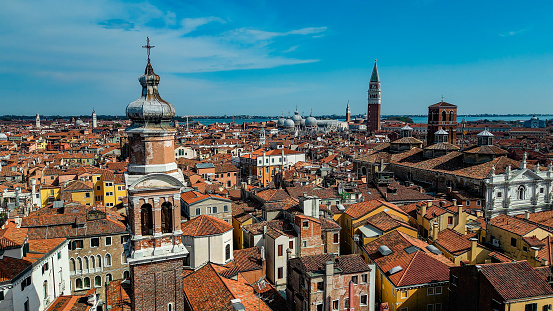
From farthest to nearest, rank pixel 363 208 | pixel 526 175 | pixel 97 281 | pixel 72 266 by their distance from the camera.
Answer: pixel 526 175
pixel 363 208
pixel 97 281
pixel 72 266

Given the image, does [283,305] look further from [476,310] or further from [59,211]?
[59,211]

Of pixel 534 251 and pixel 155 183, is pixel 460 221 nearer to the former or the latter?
pixel 534 251

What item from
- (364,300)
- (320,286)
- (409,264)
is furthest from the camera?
(409,264)

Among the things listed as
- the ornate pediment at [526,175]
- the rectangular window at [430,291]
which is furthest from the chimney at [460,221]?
the ornate pediment at [526,175]

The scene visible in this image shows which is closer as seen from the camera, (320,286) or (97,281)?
(320,286)

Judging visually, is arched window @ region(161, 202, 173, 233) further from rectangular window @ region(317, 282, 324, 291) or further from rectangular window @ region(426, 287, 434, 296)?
rectangular window @ region(426, 287, 434, 296)

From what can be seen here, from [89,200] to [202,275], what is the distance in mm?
20690

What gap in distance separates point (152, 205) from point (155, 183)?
25.4 inches

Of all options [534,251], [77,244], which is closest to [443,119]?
[534,251]

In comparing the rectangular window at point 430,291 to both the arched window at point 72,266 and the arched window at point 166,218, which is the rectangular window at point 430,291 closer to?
the arched window at point 166,218

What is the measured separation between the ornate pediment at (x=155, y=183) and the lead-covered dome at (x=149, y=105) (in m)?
1.64

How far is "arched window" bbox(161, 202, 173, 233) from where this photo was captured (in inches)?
482

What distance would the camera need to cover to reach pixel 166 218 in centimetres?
1233

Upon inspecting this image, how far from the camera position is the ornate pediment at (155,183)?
11.6m
